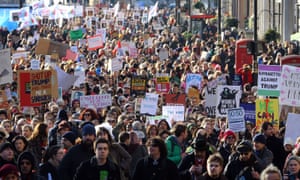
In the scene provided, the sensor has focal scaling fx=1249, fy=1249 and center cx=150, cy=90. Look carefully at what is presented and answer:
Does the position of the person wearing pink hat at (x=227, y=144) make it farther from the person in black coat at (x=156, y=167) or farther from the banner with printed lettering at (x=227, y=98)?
the banner with printed lettering at (x=227, y=98)

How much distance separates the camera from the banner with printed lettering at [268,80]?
2047cm

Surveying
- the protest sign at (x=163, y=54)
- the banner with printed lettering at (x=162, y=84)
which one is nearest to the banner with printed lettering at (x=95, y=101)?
the banner with printed lettering at (x=162, y=84)

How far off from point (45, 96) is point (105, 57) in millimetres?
15701

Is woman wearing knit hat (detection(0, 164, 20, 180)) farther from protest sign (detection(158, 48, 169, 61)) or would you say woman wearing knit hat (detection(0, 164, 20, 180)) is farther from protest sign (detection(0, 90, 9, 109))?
protest sign (detection(158, 48, 169, 61))

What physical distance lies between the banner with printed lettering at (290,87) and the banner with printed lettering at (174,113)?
2386 millimetres

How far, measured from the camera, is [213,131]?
17109 mm

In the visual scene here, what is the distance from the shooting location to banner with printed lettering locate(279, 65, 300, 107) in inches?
717

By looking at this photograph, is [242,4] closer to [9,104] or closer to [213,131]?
[9,104]

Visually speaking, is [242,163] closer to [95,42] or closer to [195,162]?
[195,162]

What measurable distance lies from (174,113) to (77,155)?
7.30 metres

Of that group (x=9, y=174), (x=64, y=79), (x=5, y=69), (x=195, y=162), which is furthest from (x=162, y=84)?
(x=9, y=174)

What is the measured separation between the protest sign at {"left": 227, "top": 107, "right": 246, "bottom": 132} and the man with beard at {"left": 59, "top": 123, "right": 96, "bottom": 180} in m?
4.18

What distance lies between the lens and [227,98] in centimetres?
A: 1994

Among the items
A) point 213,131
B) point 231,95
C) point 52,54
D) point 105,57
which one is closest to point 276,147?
point 213,131
